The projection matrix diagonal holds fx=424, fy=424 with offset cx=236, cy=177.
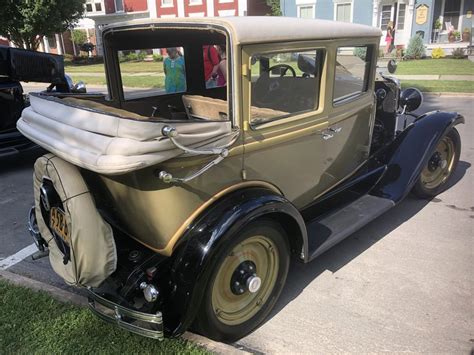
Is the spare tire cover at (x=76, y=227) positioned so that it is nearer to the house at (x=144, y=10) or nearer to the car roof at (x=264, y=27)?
the car roof at (x=264, y=27)

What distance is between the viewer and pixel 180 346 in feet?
8.23

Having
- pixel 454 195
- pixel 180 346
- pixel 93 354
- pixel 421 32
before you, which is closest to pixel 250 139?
pixel 180 346

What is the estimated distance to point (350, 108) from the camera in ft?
11.5

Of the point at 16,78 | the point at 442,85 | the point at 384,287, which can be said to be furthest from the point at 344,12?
the point at 384,287

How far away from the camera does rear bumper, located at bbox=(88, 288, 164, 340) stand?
224 cm

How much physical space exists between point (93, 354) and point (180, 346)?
1.66ft

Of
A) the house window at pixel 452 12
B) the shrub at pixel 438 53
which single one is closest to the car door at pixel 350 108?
the shrub at pixel 438 53

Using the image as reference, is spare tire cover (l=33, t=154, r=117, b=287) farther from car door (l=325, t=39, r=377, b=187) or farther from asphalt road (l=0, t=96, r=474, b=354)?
car door (l=325, t=39, r=377, b=187)

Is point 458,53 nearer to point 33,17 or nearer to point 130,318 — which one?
point 33,17

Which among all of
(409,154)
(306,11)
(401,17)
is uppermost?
(306,11)

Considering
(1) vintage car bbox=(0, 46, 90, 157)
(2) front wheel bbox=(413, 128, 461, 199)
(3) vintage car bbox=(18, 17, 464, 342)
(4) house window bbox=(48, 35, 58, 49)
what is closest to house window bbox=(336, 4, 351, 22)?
(1) vintage car bbox=(0, 46, 90, 157)

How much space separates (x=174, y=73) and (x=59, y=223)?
1.77m

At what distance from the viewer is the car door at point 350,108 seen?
3.28 m

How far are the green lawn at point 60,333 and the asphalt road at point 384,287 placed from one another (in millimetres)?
415
